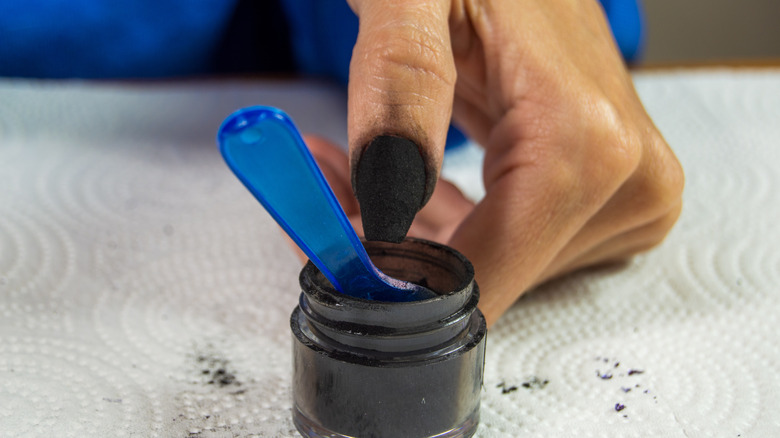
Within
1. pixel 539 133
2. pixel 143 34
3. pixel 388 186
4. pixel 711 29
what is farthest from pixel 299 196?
pixel 711 29

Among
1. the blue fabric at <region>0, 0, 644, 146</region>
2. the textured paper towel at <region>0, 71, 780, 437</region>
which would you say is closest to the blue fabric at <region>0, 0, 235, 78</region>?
the blue fabric at <region>0, 0, 644, 146</region>

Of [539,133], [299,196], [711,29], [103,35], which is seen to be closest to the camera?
[299,196]

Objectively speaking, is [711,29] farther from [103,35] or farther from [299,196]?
[299,196]

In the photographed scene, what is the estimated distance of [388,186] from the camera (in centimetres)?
34

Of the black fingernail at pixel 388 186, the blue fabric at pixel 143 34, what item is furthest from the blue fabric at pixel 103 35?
the black fingernail at pixel 388 186

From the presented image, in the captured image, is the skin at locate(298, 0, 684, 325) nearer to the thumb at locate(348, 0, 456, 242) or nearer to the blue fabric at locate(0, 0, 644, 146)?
the thumb at locate(348, 0, 456, 242)

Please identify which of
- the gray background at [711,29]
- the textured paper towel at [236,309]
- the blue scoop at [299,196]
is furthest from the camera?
the gray background at [711,29]

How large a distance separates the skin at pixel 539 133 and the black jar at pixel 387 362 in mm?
98

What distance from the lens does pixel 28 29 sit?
0.93m

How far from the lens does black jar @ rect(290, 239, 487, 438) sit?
0.33m

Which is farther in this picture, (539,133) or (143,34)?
(143,34)

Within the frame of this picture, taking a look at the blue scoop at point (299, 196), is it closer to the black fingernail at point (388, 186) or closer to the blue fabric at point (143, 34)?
the black fingernail at point (388, 186)

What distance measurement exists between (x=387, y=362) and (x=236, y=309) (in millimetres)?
224

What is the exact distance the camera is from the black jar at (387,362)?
1.09 feet
